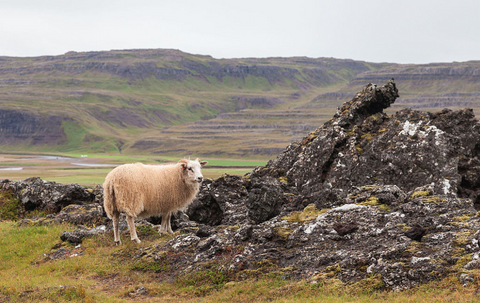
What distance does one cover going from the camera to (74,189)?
77.6ft

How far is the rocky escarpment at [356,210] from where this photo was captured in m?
10.9

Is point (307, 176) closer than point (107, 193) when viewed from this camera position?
No

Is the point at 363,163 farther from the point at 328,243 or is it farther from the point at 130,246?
the point at 130,246

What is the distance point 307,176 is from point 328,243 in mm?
7484

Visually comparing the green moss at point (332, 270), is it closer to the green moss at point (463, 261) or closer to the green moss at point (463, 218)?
the green moss at point (463, 261)

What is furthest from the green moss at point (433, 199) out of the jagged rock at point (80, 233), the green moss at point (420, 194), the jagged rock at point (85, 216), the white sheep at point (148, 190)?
the jagged rock at point (85, 216)

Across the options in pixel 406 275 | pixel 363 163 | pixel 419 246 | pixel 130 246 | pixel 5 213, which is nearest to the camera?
pixel 406 275

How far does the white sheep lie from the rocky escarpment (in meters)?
1.39

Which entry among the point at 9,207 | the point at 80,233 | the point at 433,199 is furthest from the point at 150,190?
the point at 9,207

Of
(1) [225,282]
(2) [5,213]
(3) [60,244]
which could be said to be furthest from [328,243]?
(2) [5,213]

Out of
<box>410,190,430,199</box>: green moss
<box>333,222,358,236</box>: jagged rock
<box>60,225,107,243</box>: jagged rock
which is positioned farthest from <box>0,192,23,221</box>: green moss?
<box>410,190,430,199</box>: green moss

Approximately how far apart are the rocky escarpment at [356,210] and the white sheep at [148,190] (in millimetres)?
1389

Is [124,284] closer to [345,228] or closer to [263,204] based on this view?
[263,204]

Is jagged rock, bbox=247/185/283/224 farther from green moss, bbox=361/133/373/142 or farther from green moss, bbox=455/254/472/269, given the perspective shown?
green moss, bbox=455/254/472/269
